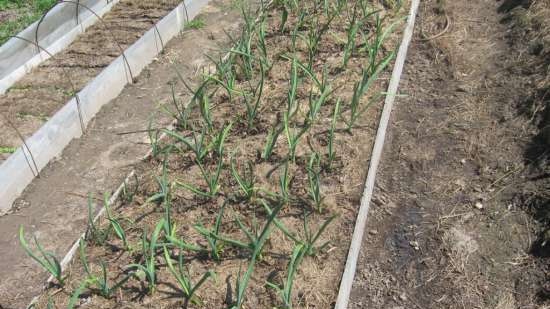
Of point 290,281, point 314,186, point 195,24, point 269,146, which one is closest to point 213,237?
point 290,281

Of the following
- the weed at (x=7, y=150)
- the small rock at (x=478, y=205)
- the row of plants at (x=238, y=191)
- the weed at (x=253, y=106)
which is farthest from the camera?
the weed at (x=7, y=150)

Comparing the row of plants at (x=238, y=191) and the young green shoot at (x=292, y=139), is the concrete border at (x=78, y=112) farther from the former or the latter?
the young green shoot at (x=292, y=139)

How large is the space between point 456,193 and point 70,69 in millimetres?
3219

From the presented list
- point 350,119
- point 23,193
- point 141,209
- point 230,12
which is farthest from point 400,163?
point 230,12

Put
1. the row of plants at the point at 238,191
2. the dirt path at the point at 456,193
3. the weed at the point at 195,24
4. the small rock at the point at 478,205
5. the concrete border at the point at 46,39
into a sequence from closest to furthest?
the row of plants at the point at 238,191
the dirt path at the point at 456,193
the small rock at the point at 478,205
the concrete border at the point at 46,39
the weed at the point at 195,24

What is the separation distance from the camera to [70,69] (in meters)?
4.56

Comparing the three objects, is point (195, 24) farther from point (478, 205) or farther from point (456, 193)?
point (478, 205)

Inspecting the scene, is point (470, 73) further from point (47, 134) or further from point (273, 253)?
point (47, 134)

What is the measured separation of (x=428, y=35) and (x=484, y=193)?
208 centimetres

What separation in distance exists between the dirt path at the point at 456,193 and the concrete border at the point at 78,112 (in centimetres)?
212

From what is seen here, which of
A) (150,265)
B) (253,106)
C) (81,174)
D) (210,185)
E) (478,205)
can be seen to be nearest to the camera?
(150,265)

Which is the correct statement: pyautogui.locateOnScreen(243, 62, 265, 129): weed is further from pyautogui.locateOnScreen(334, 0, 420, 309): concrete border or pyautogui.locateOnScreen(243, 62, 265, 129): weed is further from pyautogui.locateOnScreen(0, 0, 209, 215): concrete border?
pyautogui.locateOnScreen(0, 0, 209, 215): concrete border

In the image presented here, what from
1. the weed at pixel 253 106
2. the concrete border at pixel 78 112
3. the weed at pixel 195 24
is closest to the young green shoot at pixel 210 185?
the weed at pixel 253 106

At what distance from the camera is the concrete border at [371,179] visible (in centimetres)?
269
